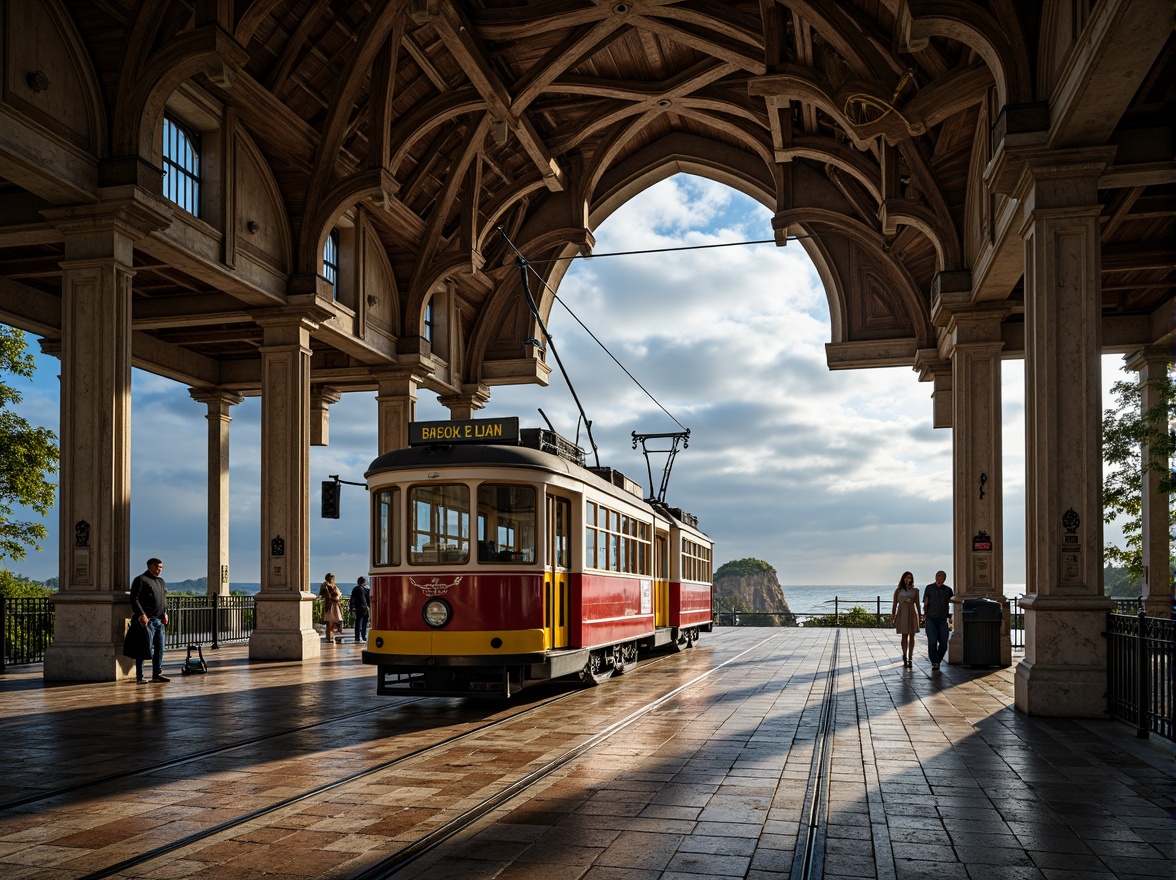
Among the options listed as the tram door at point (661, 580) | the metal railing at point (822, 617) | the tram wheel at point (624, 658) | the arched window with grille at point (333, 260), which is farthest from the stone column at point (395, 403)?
the metal railing at point (822, 617)

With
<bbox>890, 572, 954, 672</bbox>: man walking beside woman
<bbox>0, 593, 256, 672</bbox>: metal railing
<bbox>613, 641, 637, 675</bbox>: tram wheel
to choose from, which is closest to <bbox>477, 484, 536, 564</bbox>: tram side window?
<bbox>613, 641, 637, 675</bbox>: tram wheel

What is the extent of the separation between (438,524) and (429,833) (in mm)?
5525

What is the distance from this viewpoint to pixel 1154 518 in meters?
21.6

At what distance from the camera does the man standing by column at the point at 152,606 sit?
1362cm

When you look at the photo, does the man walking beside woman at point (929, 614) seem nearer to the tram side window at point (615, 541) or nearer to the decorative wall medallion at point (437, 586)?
the tram side window at point (615, 541)

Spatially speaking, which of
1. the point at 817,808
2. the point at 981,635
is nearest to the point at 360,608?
the point at 981,635

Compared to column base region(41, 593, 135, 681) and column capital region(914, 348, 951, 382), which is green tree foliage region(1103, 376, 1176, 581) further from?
column base region(41, 593, 135, 681)

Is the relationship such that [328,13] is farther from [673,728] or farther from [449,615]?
[673,728]

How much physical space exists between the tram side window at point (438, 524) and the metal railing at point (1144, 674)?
21.0ft

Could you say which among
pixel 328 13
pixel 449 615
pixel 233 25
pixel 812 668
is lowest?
pixel 812 668

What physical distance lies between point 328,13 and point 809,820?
14999 millimetres

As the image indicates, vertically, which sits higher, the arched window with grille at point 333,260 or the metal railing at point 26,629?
the arched window with grille at point 333,260

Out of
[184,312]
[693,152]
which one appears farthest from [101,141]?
[693,152]

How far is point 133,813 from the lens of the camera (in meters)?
6.13
